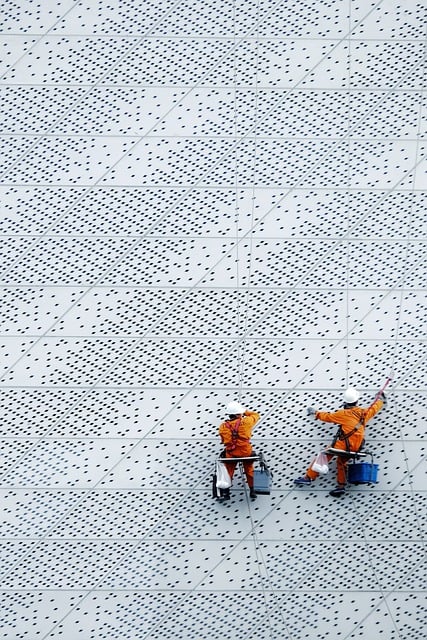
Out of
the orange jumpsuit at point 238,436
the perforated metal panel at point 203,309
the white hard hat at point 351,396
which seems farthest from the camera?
the perforated metal panel at point 203,309

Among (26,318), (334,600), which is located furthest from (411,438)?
(26,318)

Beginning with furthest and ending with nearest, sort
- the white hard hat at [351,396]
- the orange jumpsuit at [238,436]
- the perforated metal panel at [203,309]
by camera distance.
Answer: the perforated metal panel at [203,309], the white hard hat at [351,396], the orange jumpsuit at [238,436]

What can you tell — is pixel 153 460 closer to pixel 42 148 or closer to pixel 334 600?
pixel 334 600

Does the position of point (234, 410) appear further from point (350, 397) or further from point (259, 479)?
point (350, 397)

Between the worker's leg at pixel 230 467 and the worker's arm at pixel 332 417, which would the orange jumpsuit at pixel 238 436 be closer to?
the worker's leg at pixel 230 467

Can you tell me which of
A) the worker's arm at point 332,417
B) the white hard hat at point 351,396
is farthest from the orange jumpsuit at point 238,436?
the white hard hat at point 351,396

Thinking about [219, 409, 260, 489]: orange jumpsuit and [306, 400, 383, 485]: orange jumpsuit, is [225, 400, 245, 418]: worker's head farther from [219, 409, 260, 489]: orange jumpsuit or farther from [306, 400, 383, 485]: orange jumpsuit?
[306, 400, 383, 485]: orange jumpsuit
